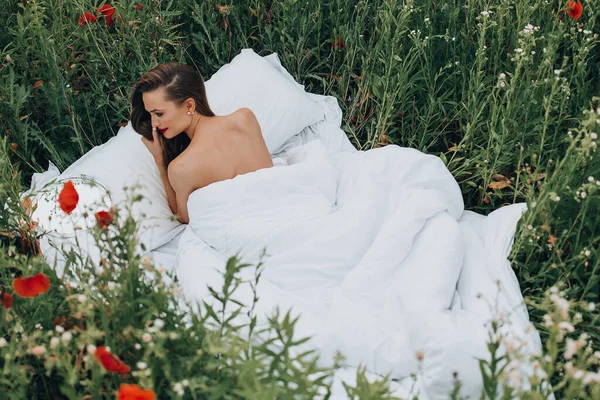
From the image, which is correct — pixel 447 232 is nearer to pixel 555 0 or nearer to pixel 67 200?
pixel 67 200

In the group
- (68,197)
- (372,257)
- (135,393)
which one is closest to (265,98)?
(372,257)

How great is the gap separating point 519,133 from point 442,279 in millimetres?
923

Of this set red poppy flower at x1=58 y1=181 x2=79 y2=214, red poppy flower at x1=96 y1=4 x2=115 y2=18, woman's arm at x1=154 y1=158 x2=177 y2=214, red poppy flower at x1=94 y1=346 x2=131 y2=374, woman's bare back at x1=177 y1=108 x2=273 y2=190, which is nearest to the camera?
red poppy flower at x1=94 y1=346 x2=131 y2=374

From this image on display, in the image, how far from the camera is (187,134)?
274 cm

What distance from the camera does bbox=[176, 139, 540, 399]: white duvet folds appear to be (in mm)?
2004

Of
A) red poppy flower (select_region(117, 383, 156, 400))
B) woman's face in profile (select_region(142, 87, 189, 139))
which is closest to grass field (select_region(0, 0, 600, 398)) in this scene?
woman's face in profile (select_region(142, 87, 189, 139))

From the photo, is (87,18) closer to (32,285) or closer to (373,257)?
(373,257)

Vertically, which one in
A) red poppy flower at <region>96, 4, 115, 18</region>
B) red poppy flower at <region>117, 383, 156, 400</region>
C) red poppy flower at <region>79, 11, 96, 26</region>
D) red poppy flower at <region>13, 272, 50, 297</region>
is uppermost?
red poppy flower at <region>96, 4, 115, 18</region>

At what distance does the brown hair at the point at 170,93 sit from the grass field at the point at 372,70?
1.46ft

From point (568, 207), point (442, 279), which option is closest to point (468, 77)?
point (568, 207)

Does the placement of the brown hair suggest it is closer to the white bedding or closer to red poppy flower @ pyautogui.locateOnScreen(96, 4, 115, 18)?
the white bedding

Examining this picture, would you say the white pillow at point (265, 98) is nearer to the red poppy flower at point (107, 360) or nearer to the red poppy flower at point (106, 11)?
the red poppy flower at point (106, 11)

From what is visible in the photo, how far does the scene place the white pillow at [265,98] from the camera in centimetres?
315

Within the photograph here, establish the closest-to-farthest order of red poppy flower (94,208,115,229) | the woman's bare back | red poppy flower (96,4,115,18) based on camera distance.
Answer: red poppy flower (94,208,115,229)
the woman's bare back
red poppy flower (96,4,115,18)
